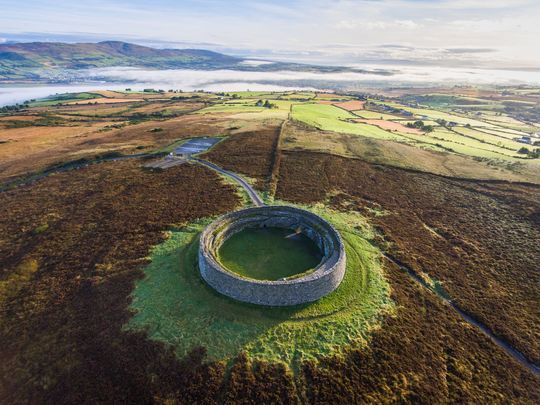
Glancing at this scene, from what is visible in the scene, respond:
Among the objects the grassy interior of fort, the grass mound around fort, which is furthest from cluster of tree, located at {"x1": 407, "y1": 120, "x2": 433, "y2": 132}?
the grass mound around fort

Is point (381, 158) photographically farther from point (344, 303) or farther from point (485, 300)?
point (344, 303)

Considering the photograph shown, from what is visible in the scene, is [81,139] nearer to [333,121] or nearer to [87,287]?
[87,287]

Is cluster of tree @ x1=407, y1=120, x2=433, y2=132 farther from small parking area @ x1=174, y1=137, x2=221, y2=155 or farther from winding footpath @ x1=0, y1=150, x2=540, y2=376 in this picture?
winding footpath @ x1=0, y1=150, x2=540, y2=376

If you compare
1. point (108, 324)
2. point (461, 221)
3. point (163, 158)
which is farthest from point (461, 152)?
point (108, 324)

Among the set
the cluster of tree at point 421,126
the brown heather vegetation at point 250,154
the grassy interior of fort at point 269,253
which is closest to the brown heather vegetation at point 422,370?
the grassy interior of fort at point 269,253

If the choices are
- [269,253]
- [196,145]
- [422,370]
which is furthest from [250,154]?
[422,370]
